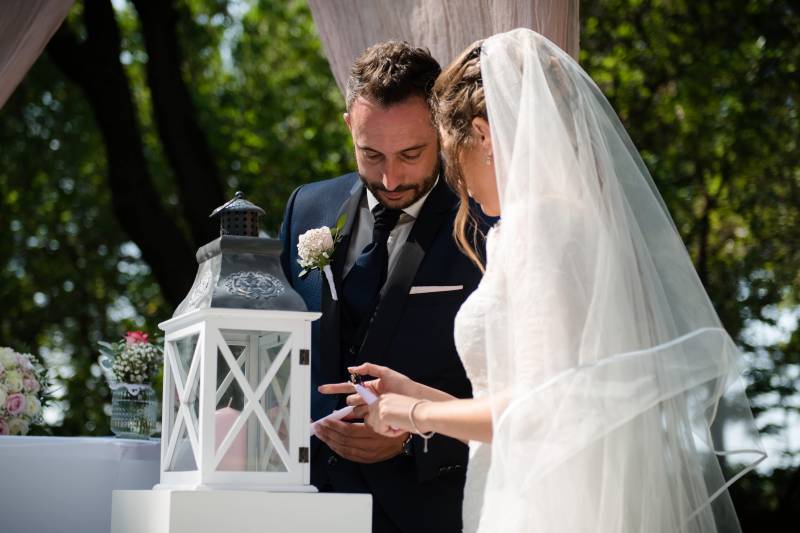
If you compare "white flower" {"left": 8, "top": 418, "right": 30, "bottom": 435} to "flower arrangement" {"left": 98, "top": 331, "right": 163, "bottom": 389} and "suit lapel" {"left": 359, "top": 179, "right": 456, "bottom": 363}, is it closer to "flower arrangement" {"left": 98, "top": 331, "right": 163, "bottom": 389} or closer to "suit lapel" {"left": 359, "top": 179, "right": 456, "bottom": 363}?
"flower arrangement" {"left": 98, "top": 331, "right": 163, "bottom": 389}

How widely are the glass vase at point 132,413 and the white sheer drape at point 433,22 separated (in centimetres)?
112

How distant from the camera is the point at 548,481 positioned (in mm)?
2010

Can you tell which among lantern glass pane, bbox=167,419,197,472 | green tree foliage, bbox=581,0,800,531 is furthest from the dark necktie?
green tree foliage, bbox=581,0,800,531

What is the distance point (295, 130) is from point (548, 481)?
8.43 metres

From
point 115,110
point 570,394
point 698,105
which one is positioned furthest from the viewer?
point 698,105

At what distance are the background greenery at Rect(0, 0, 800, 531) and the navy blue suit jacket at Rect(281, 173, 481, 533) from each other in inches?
174

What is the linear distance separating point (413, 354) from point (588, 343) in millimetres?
860

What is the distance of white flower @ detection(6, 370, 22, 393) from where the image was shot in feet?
10.7

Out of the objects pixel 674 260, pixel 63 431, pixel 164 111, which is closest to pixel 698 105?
pixel 164 111

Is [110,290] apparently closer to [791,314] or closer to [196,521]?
[791,314]

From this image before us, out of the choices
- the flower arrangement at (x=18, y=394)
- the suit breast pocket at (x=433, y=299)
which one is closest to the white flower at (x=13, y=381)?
the flower arrangement at (x=18, y=394)

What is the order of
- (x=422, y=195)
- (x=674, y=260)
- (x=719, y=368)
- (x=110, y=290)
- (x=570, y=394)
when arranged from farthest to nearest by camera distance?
(x=110, y=290) < (x=422, y=195) < (x=674, y=260) < (x=719, y=368) < (x=570, y=394)

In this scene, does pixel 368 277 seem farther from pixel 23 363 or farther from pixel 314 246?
pixel 23 363

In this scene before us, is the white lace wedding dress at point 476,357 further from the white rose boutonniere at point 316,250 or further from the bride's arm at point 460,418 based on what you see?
the white rose boutonniere at point 316,250
